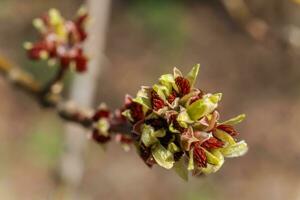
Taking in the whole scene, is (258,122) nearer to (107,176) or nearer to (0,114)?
(107,176)

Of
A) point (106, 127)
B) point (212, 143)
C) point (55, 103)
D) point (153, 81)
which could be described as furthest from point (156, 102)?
point (153, 81)

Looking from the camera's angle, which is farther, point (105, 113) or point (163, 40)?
point (163, 40)

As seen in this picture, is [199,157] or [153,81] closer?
[199,157]

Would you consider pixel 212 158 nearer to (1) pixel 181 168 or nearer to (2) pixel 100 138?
(1) pixel 181 168

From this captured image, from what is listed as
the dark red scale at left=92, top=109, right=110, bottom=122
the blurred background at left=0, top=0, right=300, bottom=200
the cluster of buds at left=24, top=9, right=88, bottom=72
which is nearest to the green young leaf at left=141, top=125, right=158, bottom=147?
the dark red scale at left=92, top=109, right=110, bottom=122

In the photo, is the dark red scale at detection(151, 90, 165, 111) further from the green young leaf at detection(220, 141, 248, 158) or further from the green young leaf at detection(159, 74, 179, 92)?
the green young leaf at detection(220, 141, 248, 158)

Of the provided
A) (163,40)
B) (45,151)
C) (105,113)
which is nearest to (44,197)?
(45,151)
